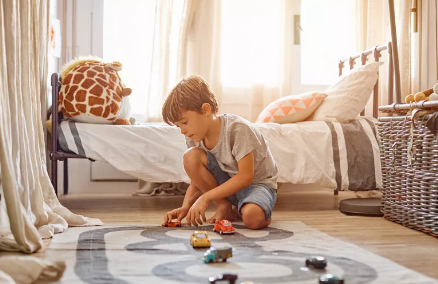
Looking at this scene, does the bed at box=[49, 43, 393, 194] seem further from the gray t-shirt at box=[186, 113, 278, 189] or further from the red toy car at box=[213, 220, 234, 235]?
the red toy car at box=[213, 220, 234, 235]

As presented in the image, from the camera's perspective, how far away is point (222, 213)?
6.53 feet

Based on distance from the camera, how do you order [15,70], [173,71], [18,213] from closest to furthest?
[18,213], [15,70], [173,71]

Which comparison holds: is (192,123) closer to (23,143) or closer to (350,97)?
(23,143)

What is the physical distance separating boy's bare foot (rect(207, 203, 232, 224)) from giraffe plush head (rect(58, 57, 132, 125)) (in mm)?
776

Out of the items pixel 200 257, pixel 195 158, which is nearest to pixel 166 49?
pixel 195 158

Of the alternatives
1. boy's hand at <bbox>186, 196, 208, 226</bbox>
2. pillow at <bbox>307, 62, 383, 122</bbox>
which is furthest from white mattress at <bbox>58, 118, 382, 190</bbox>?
boy's hand at <bbox>186, 196, 208, 226</bbox>

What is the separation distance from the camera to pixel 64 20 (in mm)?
3105

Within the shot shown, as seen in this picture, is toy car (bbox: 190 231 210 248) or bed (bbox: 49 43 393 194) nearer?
toy car (bbox: 190 231 210 248)

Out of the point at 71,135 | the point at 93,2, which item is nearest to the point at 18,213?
the point at 71,135

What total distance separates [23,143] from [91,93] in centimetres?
86

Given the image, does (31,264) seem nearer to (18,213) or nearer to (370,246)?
(18,213)

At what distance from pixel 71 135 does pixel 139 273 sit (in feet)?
4.27

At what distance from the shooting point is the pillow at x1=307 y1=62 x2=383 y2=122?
8.61 feet

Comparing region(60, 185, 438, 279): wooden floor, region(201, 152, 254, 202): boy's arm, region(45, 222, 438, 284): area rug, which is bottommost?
region(60, 185, 438, 279): wooden floor
